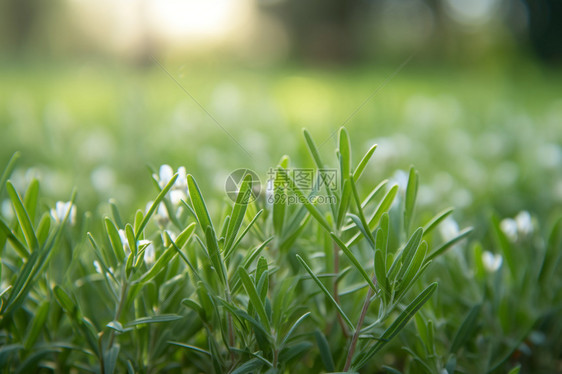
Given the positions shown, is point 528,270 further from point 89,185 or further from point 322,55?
point 322,55

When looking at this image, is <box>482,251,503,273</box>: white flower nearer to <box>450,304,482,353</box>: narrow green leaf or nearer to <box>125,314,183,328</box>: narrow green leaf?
<box>450,304,482,353</box>: narrow green leaf

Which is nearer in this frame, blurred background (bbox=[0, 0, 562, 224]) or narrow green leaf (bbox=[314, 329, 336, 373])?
narrow green leaf (bbox=[314, 329, 336, 373])

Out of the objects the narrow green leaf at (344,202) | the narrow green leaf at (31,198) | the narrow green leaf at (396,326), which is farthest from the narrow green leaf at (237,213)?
the narrow green leaf at (31,198)

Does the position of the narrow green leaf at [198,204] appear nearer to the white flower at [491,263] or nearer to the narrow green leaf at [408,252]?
the narrow green leaf at [408,252]

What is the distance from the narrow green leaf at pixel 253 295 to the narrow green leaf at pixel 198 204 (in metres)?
0.08

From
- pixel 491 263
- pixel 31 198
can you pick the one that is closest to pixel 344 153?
pixel 491 263

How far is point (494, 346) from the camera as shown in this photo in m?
0.88

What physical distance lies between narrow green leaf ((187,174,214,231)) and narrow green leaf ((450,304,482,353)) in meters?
0.44

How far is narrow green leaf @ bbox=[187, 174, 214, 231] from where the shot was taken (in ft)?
2.26

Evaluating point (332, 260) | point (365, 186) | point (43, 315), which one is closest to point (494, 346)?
point (332, 260)

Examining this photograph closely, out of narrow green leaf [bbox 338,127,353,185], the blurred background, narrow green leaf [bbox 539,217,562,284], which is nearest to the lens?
narrow green leaf [bbox 338,127,353,185]

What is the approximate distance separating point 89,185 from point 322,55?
36.4 feet

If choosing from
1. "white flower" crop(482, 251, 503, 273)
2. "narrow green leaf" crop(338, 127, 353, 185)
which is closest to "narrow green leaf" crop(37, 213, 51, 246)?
"narrow green leaf" crop(338, 127, 353, 185)

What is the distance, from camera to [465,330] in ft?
2.64
